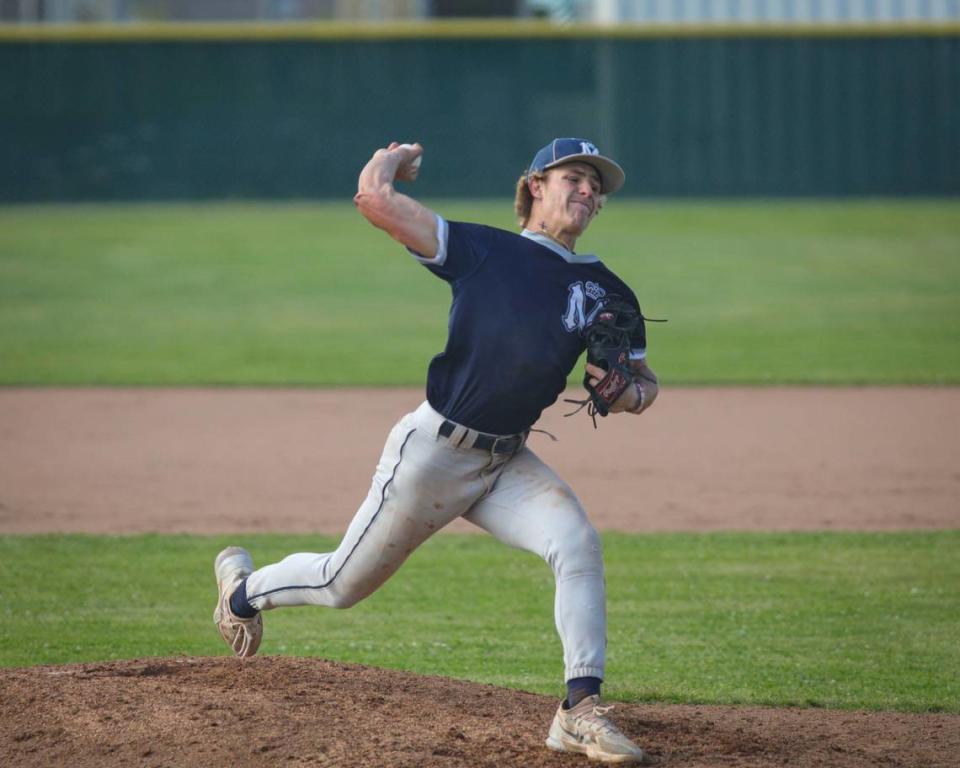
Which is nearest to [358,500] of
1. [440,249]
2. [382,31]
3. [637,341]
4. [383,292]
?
[637,341]

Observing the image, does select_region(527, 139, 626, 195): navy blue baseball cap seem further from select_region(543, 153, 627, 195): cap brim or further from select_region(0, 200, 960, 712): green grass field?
select_region(0, 200, 960, 712): green grass field

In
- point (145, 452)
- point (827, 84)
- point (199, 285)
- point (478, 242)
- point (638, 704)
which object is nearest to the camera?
point (478, 242)

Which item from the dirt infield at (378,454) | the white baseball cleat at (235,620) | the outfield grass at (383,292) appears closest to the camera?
the white baseball cleat at (235,620)

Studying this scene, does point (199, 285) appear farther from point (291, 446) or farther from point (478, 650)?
point (478, 650)

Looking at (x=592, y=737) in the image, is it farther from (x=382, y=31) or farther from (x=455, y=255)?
(x=382, y=31)

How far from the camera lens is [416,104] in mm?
23875

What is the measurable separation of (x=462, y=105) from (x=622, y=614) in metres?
18.2

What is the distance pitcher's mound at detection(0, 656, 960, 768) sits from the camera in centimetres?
426

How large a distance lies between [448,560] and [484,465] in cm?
311

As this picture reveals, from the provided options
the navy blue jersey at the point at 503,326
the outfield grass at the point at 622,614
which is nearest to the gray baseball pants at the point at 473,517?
the navy blue jersey at the point at 503,326

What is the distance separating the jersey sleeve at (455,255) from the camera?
4.27 meters

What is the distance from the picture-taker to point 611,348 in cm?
438

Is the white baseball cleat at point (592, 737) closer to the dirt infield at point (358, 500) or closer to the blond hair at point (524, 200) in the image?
the dirt infield at point (358, 500)

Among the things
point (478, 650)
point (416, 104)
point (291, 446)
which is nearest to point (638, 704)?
point (478, 650)
